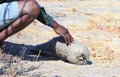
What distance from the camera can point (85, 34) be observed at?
305 inches

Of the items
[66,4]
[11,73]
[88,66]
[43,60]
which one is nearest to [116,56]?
[88,66]

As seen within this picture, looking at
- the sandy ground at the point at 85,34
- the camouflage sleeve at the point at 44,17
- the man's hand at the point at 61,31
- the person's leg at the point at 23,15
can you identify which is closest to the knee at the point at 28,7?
the person's leg at the point at 23,15

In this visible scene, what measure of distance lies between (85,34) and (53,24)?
6.57ft

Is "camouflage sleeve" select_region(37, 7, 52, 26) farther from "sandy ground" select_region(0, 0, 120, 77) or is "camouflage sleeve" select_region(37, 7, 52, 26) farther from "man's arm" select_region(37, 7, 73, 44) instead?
"sandy ground" select_region(0, 0, 120, 77)

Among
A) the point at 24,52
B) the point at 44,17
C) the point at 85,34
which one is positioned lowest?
the point at 85,34

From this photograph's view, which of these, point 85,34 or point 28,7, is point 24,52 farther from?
point 85,34

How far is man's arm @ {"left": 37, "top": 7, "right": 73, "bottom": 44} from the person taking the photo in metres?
5.79

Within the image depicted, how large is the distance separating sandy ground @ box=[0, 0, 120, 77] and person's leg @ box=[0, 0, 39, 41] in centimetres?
44

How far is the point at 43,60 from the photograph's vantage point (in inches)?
237

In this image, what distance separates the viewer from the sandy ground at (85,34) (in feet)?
18.5

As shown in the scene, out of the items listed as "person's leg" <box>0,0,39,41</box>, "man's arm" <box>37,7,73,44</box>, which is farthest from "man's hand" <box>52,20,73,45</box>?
"person's leg" <box>0,0,39,41</box>

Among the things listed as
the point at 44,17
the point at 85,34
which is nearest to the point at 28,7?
the point at 44,17

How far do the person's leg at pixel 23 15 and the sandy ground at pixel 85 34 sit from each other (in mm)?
438

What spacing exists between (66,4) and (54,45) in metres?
4.83
